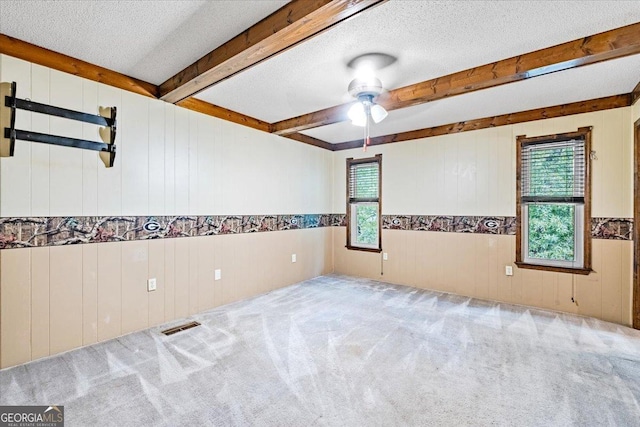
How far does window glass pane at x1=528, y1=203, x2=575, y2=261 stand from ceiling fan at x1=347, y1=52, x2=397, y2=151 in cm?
258

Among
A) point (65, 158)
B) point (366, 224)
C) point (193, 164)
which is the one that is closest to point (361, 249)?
point (366, 224)

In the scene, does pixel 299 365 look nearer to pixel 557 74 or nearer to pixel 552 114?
pixel 557 74

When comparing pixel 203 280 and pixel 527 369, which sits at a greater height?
pixel 203 280

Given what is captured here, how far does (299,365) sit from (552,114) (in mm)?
4006

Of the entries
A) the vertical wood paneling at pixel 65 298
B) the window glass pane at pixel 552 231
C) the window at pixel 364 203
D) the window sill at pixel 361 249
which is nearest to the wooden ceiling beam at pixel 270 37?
the vertical wood paneling at pixel 65 298

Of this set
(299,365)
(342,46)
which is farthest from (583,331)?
(342,46)

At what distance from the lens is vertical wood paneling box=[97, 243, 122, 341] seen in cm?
278

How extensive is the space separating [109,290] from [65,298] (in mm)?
322

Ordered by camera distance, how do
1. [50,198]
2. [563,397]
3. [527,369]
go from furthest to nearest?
1. [50,198]
2. [527,369]
3. [563,397]

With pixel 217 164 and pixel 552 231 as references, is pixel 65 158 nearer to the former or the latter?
pixel 217 164

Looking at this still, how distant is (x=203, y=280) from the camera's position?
11.9 feet

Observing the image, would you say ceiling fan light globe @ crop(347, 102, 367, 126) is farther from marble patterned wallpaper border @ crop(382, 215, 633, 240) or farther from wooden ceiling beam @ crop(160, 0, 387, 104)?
marble patterned wallpaper border @ crop(382, 215, 633, 240)

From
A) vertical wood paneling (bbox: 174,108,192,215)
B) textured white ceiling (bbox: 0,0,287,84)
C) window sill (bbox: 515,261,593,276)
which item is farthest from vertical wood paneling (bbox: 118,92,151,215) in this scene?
window sill (bbox: 515,261,593,276)

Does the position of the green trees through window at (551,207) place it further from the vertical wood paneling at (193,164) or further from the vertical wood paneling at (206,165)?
the vertical wood paneling at (193,164)
